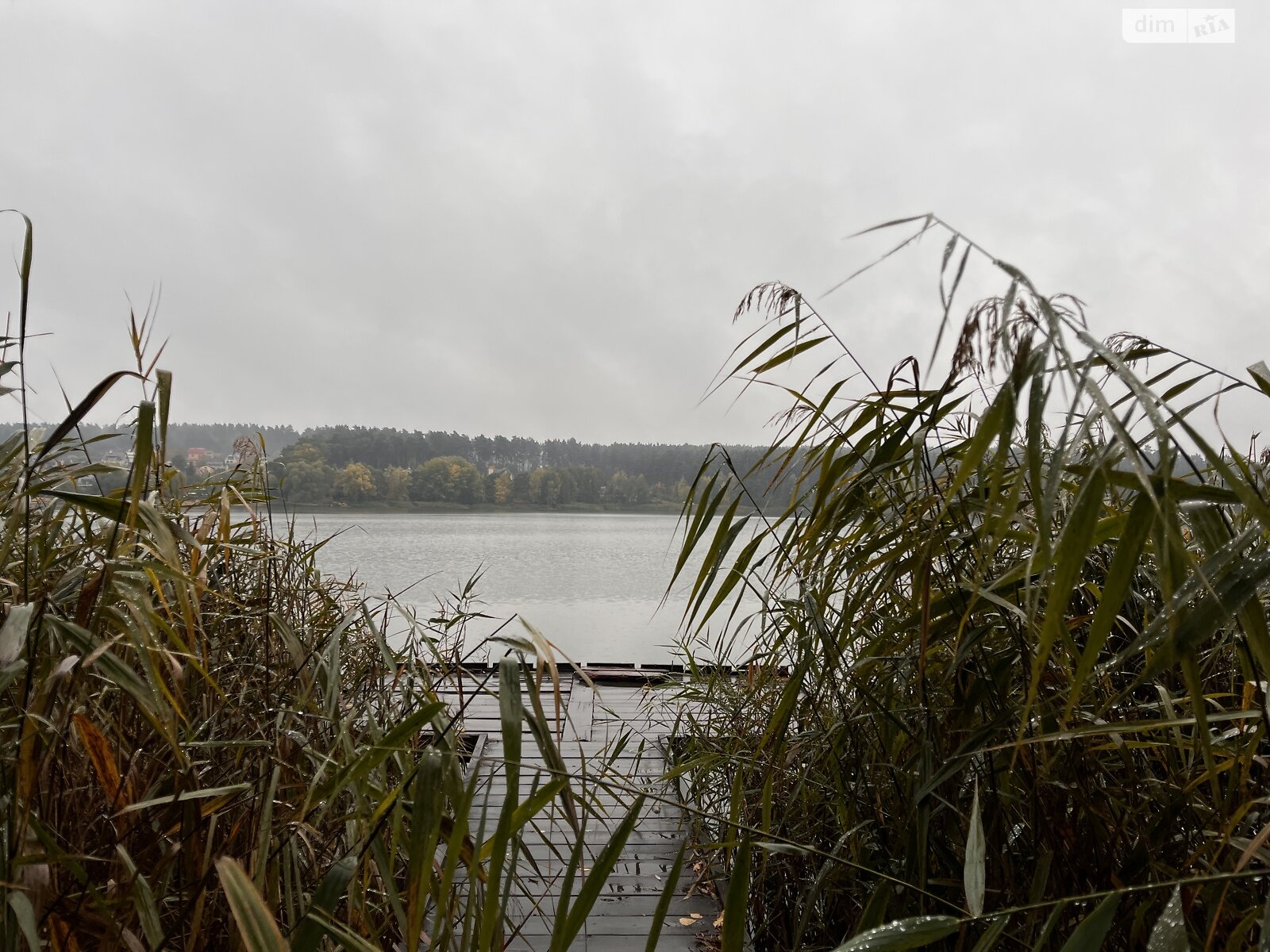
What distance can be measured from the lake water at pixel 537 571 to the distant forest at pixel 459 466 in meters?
0.20

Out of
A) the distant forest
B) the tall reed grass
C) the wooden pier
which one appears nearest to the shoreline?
the distant forest

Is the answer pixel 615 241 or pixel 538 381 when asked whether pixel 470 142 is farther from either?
pixel 538 381

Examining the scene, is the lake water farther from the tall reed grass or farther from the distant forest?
the tall reed grass

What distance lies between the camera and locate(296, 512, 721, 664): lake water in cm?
341

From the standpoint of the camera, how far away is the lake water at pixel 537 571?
3410 millimetres

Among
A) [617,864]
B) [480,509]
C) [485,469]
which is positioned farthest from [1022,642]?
[485,469]

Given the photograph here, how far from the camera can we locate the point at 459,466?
20.8 feet

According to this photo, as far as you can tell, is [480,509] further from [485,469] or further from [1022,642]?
[1022,642]

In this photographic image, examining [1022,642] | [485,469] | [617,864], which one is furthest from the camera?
[485,469]

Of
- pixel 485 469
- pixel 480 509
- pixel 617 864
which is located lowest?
pixel 617 864

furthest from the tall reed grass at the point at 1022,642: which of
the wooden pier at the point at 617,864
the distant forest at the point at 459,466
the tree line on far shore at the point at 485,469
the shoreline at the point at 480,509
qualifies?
the tree line on far shore at the point at 485,469

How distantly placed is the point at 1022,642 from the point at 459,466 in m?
5.75

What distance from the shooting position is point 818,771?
58.9 inches

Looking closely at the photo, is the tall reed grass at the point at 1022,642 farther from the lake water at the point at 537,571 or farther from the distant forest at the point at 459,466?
the distant forest at the point at 459,466
